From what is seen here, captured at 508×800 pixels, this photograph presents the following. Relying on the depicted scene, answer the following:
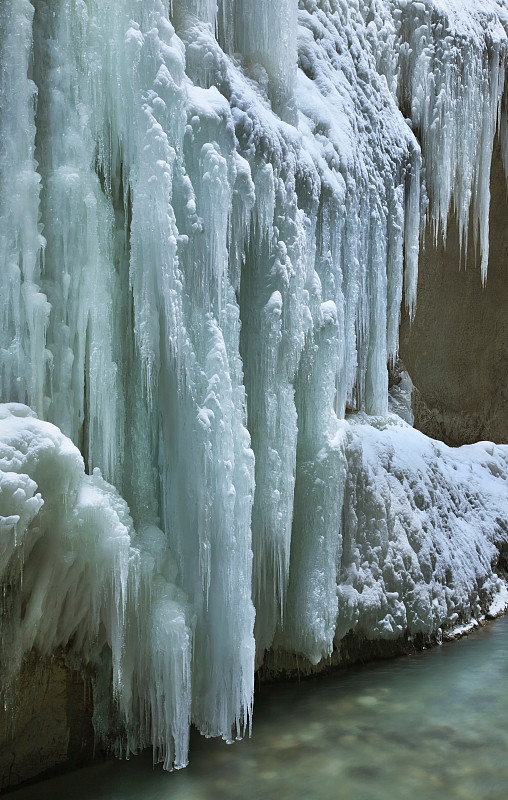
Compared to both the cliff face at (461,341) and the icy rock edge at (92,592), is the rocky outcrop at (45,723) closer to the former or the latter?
the icy rock edge at (92,592)

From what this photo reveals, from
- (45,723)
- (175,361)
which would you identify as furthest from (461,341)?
(45,723)

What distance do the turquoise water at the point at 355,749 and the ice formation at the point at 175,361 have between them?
0.20 metres

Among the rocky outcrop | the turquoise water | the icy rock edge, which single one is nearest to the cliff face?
the turquoise water

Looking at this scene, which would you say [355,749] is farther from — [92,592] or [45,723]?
[92,592]

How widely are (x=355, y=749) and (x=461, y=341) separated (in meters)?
5.97

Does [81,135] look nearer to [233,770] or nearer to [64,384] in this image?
[64,384]

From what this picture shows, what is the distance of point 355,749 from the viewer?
155 inches

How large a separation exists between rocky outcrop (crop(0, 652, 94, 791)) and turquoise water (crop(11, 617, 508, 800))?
83 mm

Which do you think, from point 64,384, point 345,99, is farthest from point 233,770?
point 345,99

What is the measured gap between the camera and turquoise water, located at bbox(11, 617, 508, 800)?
138 inches

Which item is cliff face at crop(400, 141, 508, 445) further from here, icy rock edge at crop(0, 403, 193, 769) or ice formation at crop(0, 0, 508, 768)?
icy rock edge at crop(0, 403, 193, 769)

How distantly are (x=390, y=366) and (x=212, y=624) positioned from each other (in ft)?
12.5

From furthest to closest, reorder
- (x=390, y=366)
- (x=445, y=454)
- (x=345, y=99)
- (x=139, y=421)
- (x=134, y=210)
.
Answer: (x=390, y=366), (x=445, y=454), (x=345, y=99), (x=139, y=421), (x=134, y=210)

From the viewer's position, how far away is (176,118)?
3.40 meters
